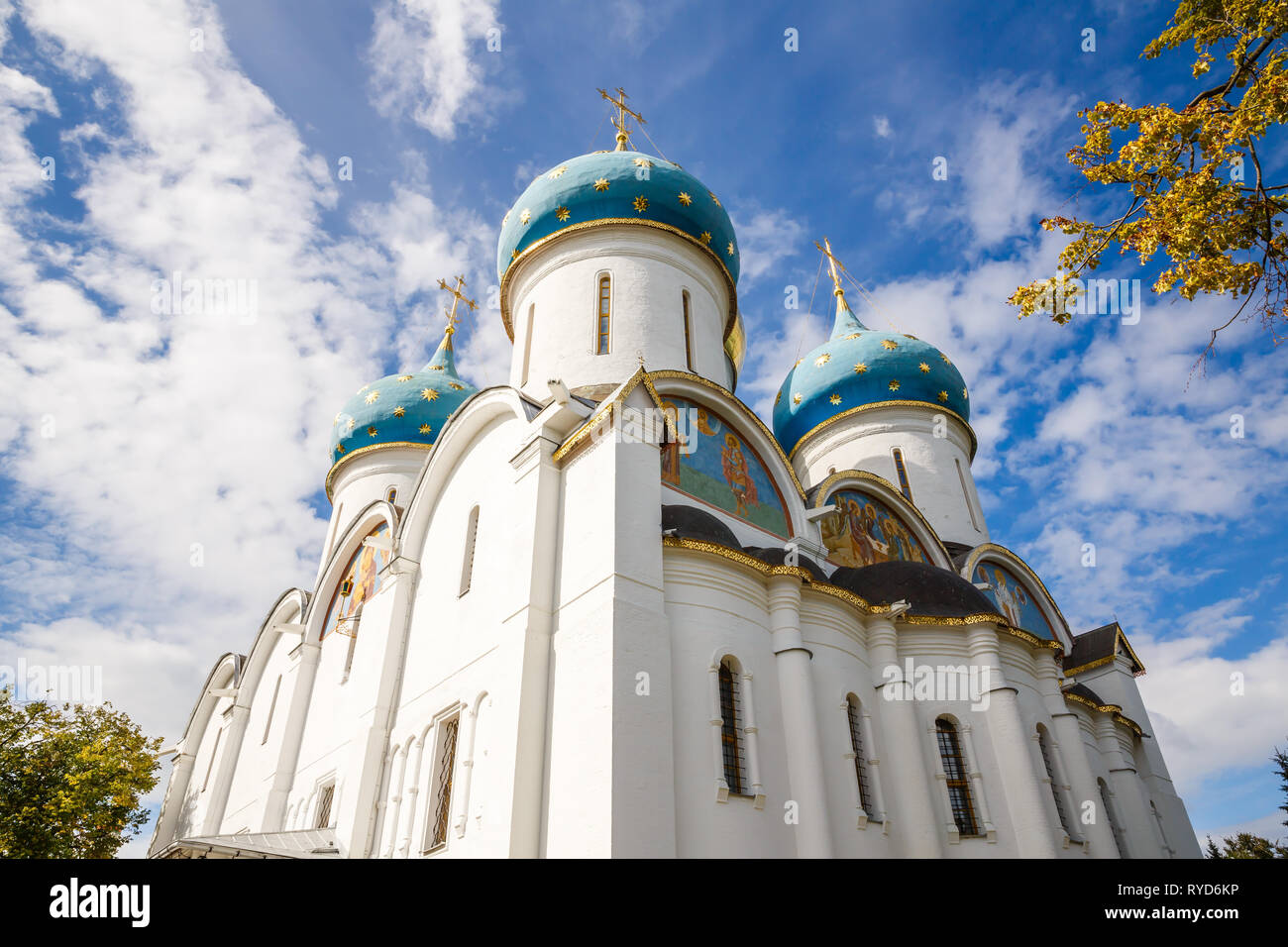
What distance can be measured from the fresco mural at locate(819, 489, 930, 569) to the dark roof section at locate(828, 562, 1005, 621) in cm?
140

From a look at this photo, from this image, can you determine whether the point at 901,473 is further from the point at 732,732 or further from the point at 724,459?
the point at 732,732

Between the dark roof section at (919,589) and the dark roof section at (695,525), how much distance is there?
205 cm

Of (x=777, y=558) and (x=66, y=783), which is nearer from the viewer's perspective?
(x=777, y=558)

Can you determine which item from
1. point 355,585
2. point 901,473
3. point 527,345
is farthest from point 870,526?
point 355,585

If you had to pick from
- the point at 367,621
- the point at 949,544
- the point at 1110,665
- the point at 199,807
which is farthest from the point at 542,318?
the point at 199,807

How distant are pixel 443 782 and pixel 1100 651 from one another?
11.4 meters

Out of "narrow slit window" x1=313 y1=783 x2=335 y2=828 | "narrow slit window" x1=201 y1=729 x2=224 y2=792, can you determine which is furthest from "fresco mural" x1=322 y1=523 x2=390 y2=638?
"narrow slit window" x1=201 y1=729 x2=224 y2=792

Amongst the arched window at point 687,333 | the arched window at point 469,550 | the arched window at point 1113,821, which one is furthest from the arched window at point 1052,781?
the arched window at point 469,550

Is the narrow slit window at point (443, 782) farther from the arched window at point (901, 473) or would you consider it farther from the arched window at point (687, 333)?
the arched window at point (901, 473)

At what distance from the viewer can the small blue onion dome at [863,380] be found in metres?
17.1

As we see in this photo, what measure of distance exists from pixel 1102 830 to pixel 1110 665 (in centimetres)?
539

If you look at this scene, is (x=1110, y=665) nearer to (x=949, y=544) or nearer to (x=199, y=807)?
(x=949, y=544)

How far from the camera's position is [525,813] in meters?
7.09

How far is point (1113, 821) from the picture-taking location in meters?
11.1
